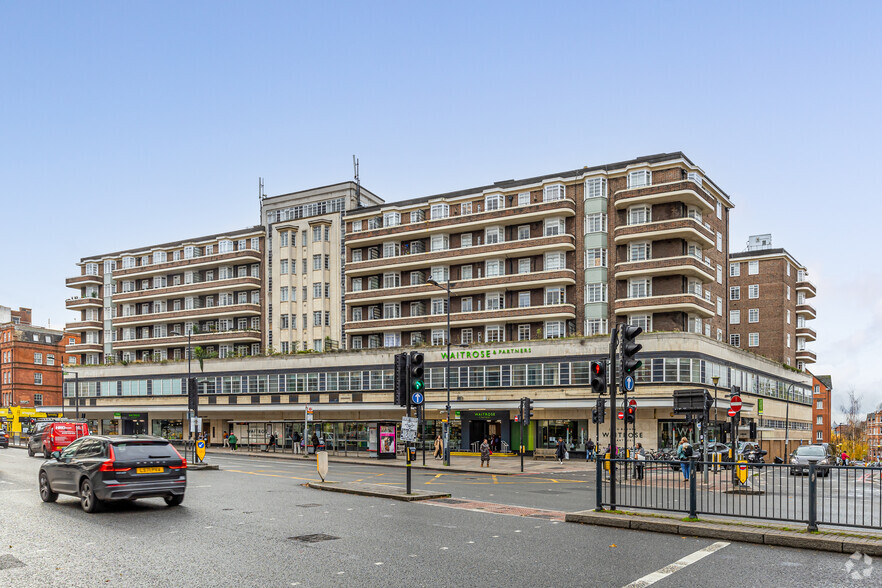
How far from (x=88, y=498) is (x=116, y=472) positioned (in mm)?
878

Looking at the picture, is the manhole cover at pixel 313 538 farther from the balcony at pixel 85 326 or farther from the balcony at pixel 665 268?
the balcony at pixel 85 326

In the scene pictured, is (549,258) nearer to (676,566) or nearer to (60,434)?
(60,434)

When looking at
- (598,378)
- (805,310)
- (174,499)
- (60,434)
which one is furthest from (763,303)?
(174,499)

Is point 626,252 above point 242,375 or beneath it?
above

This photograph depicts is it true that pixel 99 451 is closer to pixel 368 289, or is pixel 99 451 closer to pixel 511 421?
pixel 511 421

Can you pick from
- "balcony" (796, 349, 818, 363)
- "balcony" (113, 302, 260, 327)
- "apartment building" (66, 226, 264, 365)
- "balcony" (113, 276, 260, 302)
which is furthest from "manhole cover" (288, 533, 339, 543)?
"balcony" (796, 349, 818, 363)

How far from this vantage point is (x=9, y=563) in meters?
10.2

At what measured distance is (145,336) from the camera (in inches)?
3091

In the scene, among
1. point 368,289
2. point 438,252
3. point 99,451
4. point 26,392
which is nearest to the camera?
point 99,451

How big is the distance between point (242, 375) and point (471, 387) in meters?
23.2

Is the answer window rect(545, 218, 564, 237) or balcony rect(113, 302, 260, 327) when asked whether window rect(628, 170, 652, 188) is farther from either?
balcony rect(113, 302, 260, 327)

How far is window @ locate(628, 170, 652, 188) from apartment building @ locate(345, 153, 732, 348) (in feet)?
0.23

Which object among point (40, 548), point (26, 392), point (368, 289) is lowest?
point (26, 392)

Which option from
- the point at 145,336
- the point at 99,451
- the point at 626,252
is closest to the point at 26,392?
the point at 145,336
